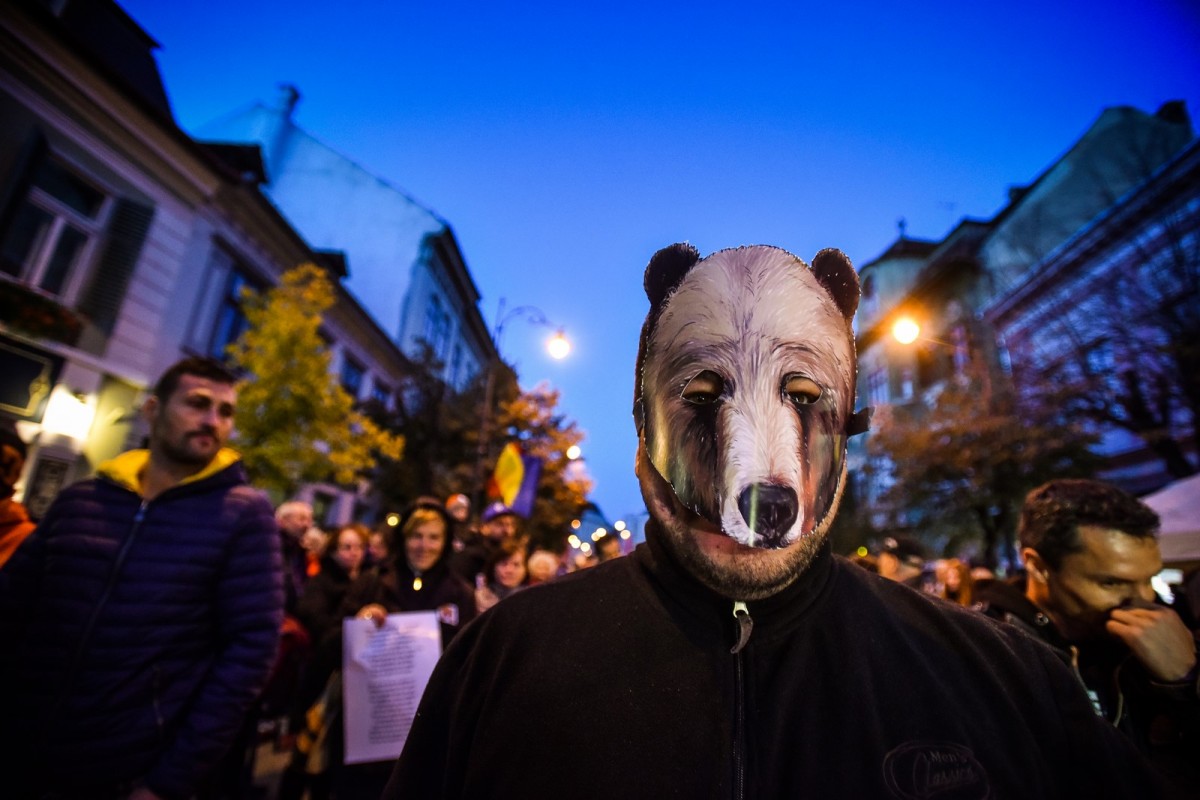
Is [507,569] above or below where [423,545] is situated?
below

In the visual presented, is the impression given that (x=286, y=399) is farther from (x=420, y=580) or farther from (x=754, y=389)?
(x=754, y=389)

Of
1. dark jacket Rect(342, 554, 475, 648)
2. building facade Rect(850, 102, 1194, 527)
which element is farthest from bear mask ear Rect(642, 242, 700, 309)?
building facade Rect(850, 102, 1194, 527)

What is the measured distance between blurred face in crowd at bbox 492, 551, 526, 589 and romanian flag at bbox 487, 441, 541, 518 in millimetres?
6034

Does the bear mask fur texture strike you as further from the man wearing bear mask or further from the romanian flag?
the romanian flag

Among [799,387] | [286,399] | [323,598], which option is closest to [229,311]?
[286,399]

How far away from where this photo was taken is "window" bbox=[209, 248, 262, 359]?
13.2m

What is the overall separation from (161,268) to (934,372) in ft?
88.2

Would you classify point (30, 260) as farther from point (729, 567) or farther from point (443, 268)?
point (443, 268)

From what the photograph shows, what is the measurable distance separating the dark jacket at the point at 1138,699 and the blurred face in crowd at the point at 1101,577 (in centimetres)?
7

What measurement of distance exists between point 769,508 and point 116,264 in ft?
43.4

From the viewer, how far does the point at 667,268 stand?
1427 mm

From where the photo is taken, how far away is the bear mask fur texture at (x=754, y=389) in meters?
1.12

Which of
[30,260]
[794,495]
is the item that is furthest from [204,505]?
[30,260]

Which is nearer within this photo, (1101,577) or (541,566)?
(1101,577)
